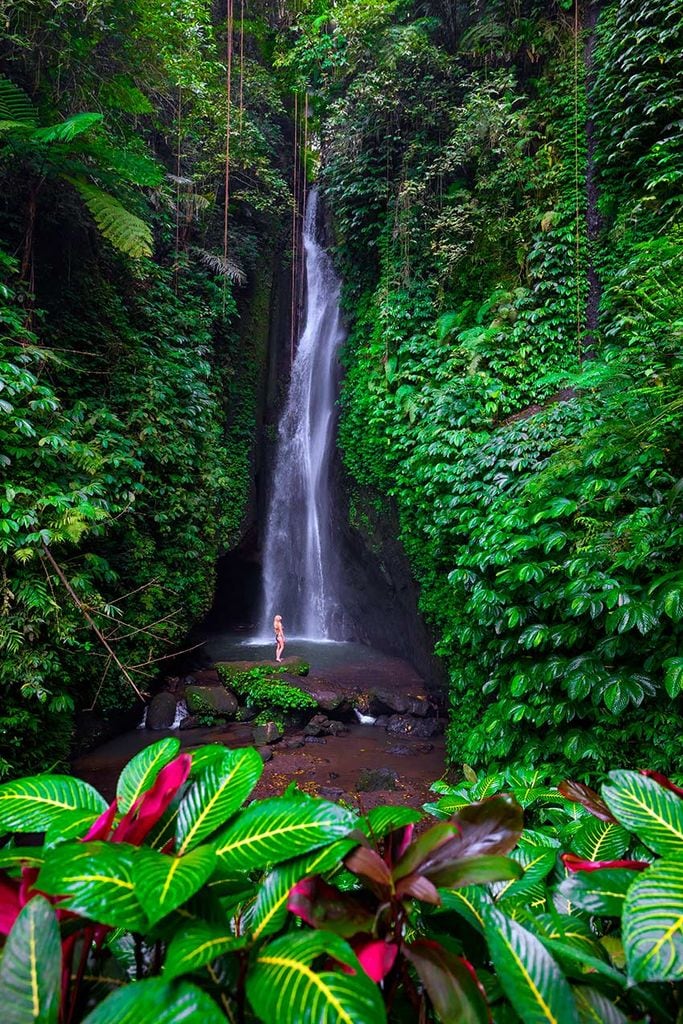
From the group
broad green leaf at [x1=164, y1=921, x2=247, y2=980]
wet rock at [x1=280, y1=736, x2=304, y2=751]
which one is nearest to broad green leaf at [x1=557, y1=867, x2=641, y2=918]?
broad green leaf at [x1=164, y1=921, x2=247, y2=980]

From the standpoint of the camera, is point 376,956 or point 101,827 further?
point 101,827

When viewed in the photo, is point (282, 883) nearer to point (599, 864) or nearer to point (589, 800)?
point (599, 864)

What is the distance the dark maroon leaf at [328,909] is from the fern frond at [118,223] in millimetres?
6257

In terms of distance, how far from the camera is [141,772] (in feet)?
3.11

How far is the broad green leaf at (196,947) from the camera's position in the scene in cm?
55

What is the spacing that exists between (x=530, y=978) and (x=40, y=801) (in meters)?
0.78

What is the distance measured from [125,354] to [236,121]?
5.63m

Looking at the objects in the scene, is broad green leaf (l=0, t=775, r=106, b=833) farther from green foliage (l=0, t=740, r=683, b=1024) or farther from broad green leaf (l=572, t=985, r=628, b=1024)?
broad green leaf (l=572, t=985, r=628, b=1024)

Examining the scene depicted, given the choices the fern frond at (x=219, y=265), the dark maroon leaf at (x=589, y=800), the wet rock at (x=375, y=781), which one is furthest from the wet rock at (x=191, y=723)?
the fern frond at (x=219, y=265)

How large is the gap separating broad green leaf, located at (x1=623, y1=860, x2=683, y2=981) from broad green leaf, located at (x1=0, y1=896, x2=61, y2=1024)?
2.16 feet

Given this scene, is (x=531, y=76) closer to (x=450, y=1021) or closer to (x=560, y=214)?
(x=560, y=214)

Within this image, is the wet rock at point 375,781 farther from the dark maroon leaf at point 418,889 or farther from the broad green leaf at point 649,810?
the dark maroon leaf at point 418,889

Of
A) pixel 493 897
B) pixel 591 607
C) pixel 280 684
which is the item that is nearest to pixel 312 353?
pixel 280 684

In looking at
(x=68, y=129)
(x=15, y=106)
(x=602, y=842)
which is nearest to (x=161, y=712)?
(x=68, y=129)
